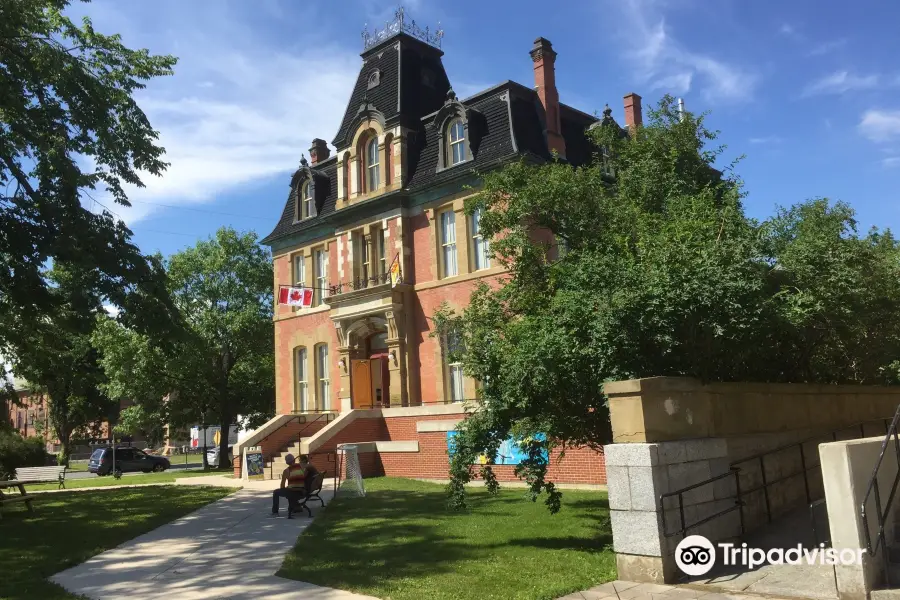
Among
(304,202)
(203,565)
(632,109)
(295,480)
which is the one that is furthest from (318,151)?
(203,565)

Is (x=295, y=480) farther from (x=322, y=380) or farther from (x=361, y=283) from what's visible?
(x=322, y=380)

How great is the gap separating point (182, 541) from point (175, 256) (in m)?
28.5

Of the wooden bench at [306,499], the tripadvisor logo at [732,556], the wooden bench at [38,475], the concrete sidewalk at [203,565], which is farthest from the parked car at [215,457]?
the tripadvisor logo at [732,556]

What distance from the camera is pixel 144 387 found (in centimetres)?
3509

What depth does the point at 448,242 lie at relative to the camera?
80.5ft

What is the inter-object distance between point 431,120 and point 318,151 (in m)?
8.53

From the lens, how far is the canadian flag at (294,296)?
26688mm

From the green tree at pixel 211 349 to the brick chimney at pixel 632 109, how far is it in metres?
20.8

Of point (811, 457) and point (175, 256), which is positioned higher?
point (175, 256)

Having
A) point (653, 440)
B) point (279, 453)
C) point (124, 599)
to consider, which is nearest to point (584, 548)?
point (653, 440)

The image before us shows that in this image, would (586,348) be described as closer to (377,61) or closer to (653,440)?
(653,440)

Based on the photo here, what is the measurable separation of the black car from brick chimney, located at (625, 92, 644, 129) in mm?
30853

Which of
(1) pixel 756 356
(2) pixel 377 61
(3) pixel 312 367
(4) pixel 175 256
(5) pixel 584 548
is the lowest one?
(5) pixel 584 548

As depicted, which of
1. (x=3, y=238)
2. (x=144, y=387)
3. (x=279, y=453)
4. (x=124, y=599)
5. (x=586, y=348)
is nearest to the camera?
(x=124, y=599)
